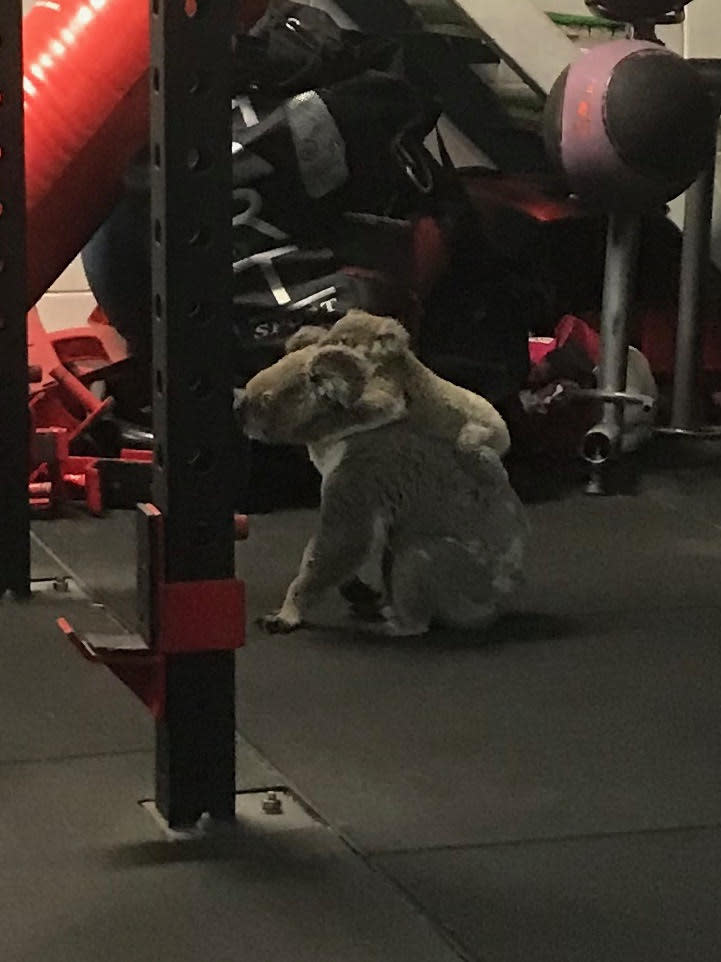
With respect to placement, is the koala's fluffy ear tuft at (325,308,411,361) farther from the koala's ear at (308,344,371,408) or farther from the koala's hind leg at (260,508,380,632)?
the koala's hind leg at (260,508,380,632)

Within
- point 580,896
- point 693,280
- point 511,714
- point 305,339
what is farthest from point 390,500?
point 693,280

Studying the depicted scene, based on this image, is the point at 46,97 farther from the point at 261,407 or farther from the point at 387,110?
the point at 261,407

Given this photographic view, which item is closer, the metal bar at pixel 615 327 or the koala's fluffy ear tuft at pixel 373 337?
the koala's fluffy ear tuft at pixel 373 337

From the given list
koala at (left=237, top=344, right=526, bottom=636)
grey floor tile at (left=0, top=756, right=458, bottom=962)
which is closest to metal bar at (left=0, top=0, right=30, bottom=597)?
koala at (left=237, top=344, right=526, bottom=636)

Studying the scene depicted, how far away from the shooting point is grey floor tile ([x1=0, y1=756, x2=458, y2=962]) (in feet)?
5.15

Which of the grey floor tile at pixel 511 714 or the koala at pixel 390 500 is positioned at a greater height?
the koala at pixel 390 500

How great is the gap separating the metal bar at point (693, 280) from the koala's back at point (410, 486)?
1523 mm

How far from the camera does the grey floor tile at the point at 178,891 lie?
1.57 metres

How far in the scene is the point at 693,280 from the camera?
3.99 meters

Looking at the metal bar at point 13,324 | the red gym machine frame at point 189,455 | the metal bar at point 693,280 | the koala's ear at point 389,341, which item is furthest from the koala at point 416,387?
the metal bar at point 693,280

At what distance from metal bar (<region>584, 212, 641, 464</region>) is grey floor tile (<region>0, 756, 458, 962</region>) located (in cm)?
197

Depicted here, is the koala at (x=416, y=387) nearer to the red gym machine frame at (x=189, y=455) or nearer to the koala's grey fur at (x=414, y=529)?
the koala's grey fur at (x=414, y=529)

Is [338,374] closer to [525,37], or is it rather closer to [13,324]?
[13,324]

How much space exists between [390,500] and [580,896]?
0.99m
